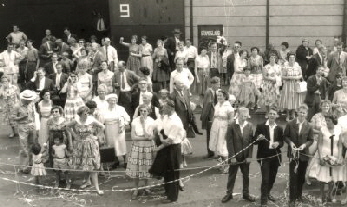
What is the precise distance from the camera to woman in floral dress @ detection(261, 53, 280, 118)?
14406 millimetres

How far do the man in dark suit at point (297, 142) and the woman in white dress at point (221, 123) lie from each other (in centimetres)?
173

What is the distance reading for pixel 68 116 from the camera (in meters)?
11.7

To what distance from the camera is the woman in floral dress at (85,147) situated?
10031 mm

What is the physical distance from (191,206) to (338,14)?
11288mm

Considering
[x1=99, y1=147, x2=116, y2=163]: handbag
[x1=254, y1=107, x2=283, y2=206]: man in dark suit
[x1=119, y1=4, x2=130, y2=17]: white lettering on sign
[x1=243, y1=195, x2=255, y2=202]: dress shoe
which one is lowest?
[x1=243, y1=195, x2=255, y2=202]: dress shoe

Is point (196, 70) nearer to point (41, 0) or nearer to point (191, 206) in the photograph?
point (191, 206)

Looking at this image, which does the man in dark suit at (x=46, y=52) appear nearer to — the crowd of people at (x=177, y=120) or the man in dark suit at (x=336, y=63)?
the crowd of people at (x=177, y=120)

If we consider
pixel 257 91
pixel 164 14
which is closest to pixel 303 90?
pixel 257 91

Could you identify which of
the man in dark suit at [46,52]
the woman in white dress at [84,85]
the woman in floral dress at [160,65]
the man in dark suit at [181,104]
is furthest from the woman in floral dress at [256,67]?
the man in dark suit at [46,52]

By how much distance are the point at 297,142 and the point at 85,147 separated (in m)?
3.71

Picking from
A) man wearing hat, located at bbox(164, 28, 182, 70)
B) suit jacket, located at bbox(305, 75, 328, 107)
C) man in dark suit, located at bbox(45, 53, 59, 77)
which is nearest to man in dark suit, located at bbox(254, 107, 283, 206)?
suit jacket, located at bbox(305, 75, 328, 107)

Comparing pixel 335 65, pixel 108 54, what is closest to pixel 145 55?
pixel 108 54

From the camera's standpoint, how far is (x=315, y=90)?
12922 mm

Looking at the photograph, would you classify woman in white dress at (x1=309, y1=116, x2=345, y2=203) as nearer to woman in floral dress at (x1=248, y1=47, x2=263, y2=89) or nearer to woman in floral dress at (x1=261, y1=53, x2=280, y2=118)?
woman in floral dress at (x1=261, y1=53, x2=280, y2=118)
